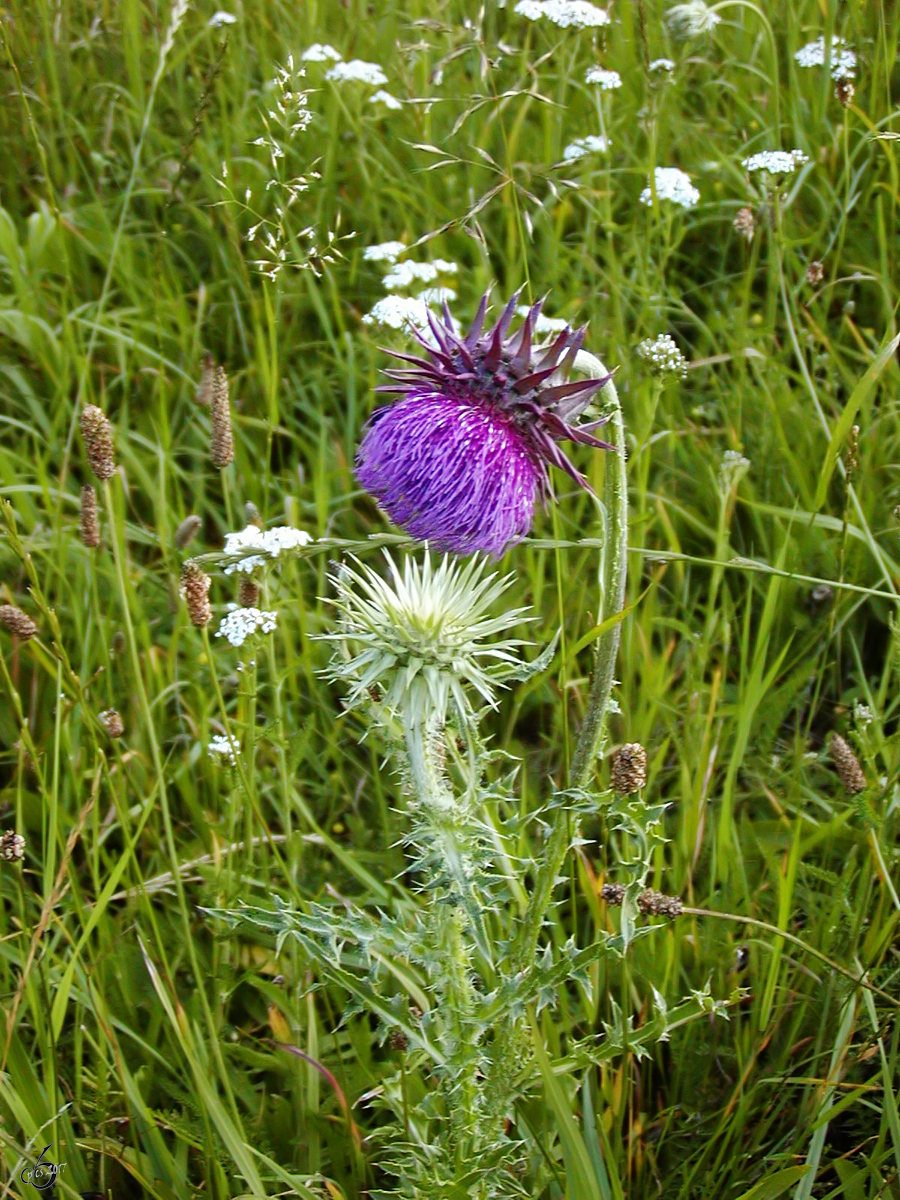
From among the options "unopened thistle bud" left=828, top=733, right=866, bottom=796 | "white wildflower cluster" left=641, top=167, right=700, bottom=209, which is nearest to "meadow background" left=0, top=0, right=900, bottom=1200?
"unopened thistle bud" left=828, top=733, right=866, bottom=796

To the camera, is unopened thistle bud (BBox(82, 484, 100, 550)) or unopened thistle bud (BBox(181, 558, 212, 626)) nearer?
unopened thistle bud (BBox(181, 558, 212, 626))

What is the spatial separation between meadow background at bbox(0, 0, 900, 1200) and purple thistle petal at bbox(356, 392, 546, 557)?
7.5 inches

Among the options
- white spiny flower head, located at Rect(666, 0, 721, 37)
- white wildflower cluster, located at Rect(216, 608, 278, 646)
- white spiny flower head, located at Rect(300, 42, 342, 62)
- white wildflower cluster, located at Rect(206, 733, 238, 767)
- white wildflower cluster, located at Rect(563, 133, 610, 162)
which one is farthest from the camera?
→ white spiny flower head, located at Rect(300, 42, 342, 62)

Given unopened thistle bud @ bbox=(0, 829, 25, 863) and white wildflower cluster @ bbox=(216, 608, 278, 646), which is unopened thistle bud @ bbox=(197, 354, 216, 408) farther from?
unopened thistle bud @ bbox=(0, 829, 25, 863)

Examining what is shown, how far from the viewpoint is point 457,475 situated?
1698 mm

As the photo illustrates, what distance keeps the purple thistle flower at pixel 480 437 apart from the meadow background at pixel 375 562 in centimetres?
21

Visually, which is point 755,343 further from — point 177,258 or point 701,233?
point 177,258

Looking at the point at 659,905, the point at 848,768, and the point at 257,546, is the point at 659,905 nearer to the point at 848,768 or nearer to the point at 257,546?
the point at 848,768

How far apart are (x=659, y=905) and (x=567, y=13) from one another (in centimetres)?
282

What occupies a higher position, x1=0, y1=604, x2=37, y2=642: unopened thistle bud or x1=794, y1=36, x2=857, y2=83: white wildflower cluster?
x1=794, y1=36, x2=857, y2=83: white wildflower cluster

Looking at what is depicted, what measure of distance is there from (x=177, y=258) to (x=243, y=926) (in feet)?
9.22

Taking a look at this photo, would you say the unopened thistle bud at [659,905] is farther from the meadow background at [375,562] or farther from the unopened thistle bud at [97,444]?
the unopened thistle bud at [97,444]

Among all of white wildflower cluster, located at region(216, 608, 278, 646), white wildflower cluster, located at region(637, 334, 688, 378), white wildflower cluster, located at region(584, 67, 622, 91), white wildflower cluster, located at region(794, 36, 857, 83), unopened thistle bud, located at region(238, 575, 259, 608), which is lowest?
white wildflower cluster, located at region(216, 608, 278, 646)

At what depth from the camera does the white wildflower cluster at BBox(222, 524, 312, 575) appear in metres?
2.21
